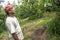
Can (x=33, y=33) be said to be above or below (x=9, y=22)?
below

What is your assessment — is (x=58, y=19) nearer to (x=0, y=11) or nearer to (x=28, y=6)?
(x=28, y=6)

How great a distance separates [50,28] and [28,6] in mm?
3221

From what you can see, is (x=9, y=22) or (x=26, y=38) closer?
(x=9, y=22)

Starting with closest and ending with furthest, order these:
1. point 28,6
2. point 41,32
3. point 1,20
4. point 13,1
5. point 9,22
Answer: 1. point 9,22
2. point 41,32
3. point 28,6
4. point 1,20
5. point 13,1

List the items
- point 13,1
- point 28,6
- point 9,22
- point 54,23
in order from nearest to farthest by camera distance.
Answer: point 9,22
point 54,23
point 28,6
point 13,1

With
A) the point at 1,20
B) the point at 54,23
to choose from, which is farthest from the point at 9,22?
the point at 1,20

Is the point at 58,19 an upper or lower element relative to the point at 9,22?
lower

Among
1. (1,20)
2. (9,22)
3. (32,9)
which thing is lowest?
(1,20)

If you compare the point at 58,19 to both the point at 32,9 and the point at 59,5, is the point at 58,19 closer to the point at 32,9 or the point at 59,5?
the point at 59,5

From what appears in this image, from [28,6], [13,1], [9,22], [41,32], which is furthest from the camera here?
[13,1]

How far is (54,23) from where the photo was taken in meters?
9.23

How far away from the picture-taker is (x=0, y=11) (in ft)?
51.6

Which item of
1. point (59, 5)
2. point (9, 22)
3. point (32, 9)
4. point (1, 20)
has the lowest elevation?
point (1, 20)

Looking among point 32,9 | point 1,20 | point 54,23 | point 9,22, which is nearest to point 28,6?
point 32,9
